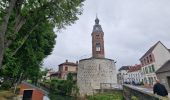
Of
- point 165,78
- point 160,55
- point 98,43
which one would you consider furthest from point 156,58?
point 98,43

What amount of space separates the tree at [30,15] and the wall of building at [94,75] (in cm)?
2775

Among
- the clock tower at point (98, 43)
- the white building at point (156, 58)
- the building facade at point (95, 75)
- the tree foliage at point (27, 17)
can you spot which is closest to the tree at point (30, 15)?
the tree foliage at point (27, 17)

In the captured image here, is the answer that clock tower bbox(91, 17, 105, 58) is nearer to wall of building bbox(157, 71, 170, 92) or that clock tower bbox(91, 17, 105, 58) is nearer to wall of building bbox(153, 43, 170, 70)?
wall of building bbox(153, 43, 170, 70)

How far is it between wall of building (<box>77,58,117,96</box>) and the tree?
27.8 m

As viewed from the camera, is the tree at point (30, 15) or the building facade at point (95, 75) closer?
the tree at point (30, 15)

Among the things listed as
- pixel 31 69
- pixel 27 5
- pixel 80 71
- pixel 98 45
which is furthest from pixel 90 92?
pixel 27 5

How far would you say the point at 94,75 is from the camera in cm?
3916

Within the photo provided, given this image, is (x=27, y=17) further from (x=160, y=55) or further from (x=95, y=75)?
(x=160, y=55)

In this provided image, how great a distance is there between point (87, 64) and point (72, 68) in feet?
96.5

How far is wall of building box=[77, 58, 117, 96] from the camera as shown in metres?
38.5

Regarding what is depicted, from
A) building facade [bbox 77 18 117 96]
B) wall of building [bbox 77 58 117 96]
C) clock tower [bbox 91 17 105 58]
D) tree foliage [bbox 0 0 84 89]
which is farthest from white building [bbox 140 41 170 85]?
tree foliage [bbox 0 0 84 89]

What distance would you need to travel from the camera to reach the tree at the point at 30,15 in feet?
25.2

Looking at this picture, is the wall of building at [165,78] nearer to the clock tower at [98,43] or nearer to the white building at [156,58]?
the white building at [156,58]

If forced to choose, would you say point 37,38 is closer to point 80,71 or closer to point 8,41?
point 8,41
